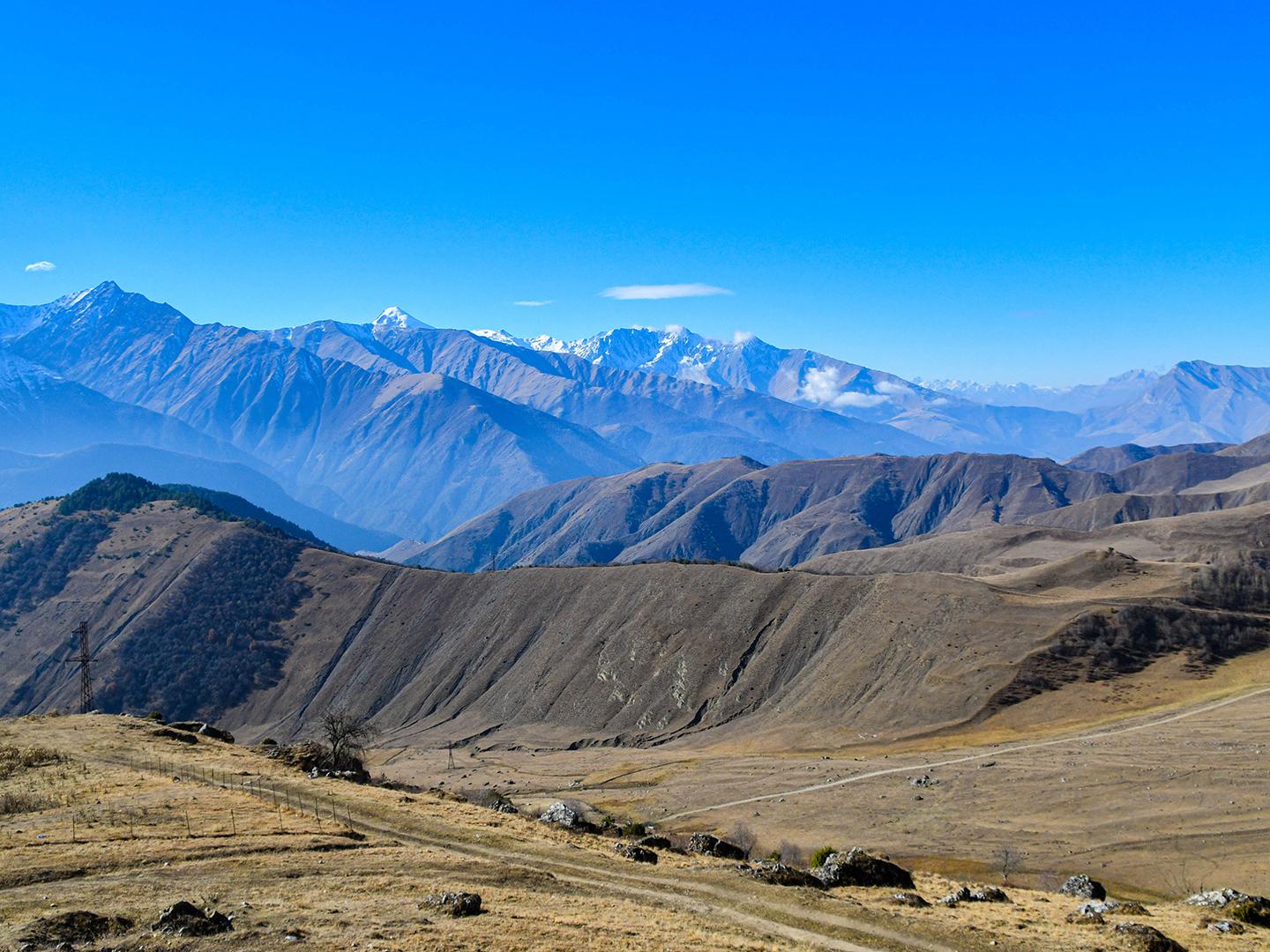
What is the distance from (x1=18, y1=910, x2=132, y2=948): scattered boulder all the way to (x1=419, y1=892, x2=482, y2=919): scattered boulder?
27.8ft

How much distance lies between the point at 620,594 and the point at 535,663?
1909cm

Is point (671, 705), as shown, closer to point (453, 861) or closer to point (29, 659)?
point (453, 861)

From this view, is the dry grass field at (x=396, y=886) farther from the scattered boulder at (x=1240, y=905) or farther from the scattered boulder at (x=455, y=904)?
the scattered boulder at (x=1240, y=905)

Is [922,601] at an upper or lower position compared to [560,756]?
upper

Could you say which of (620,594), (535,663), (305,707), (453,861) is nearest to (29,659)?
(305,707)

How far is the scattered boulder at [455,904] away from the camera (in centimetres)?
2659

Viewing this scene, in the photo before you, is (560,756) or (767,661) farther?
(767,661)

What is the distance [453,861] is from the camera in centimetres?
3338

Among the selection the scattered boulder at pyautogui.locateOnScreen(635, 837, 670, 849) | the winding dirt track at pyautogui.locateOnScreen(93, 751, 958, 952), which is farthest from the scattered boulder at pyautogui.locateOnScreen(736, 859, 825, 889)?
the scattered boulder at pyautogui.locateOnScreen(635, 837, 670, 849)

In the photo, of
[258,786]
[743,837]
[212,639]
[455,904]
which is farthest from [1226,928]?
[212,639]

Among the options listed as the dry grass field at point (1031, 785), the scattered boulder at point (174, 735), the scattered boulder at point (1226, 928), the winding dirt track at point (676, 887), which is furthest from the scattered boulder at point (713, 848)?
the scattered boulder at point (174, 735)

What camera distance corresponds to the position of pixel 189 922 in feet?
78.3

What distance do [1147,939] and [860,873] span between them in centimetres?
1099

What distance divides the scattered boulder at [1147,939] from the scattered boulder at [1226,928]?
2772 mm
